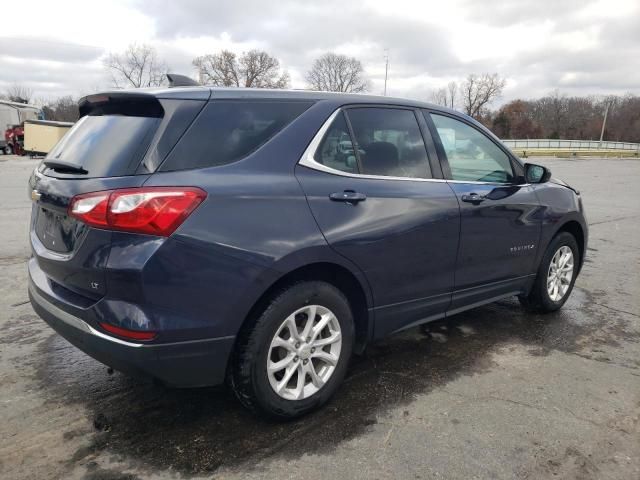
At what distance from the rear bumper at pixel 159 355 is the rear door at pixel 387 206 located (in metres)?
0.84

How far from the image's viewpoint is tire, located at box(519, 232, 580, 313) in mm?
4379

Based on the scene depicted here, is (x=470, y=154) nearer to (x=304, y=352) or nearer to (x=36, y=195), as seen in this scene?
(x=304, y=352)

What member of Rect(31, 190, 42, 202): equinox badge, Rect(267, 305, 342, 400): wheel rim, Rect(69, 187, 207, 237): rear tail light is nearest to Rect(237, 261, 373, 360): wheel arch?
Rect(267, 305, 342, 400): wheel rim

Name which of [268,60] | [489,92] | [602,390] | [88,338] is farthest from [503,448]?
[489,92]

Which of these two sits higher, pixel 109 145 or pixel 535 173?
pixel 109 145

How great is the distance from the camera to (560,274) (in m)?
4.60

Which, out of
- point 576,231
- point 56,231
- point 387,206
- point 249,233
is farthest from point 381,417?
point 576,231

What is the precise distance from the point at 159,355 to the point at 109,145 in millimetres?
1068

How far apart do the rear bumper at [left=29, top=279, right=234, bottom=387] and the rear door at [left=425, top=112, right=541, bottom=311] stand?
1.83 m

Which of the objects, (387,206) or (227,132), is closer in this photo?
(227,132)

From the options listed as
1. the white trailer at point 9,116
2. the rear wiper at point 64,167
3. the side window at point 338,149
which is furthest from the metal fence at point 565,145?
the rear wiper at point 64,167

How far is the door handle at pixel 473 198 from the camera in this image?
11.4 feet

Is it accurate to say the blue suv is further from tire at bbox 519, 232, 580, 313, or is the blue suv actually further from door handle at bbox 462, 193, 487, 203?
tire at bbox 519, 232, 580, 313

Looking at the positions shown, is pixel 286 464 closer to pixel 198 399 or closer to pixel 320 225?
pixel 198 399
